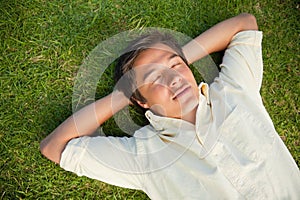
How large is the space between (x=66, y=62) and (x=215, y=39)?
0.97 meters

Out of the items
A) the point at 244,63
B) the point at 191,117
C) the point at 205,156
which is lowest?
the point at 205,156

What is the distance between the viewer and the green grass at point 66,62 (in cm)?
250

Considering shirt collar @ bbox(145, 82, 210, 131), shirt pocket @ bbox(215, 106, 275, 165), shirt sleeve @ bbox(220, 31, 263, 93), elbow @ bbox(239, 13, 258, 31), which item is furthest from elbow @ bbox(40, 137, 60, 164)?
elbow @ bbox(239, 13, 258, 31)

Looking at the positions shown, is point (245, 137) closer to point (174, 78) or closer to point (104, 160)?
point (174, 78)

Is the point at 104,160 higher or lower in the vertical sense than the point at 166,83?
lower

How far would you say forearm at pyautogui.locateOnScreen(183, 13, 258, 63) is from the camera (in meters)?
2.55

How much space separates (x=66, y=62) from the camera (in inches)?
104

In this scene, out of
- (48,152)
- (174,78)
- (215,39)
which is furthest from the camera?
(215,39)

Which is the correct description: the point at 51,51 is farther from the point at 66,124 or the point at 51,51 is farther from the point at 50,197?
the point at 50,197

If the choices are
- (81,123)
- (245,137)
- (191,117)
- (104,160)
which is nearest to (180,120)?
(191,117)

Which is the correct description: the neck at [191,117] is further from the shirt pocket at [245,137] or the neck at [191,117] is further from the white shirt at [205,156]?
the shirt pocket at [245,137]

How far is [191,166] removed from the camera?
2.23 metres

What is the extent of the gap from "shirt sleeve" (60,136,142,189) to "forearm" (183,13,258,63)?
719mm

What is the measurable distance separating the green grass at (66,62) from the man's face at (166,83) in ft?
1.50
